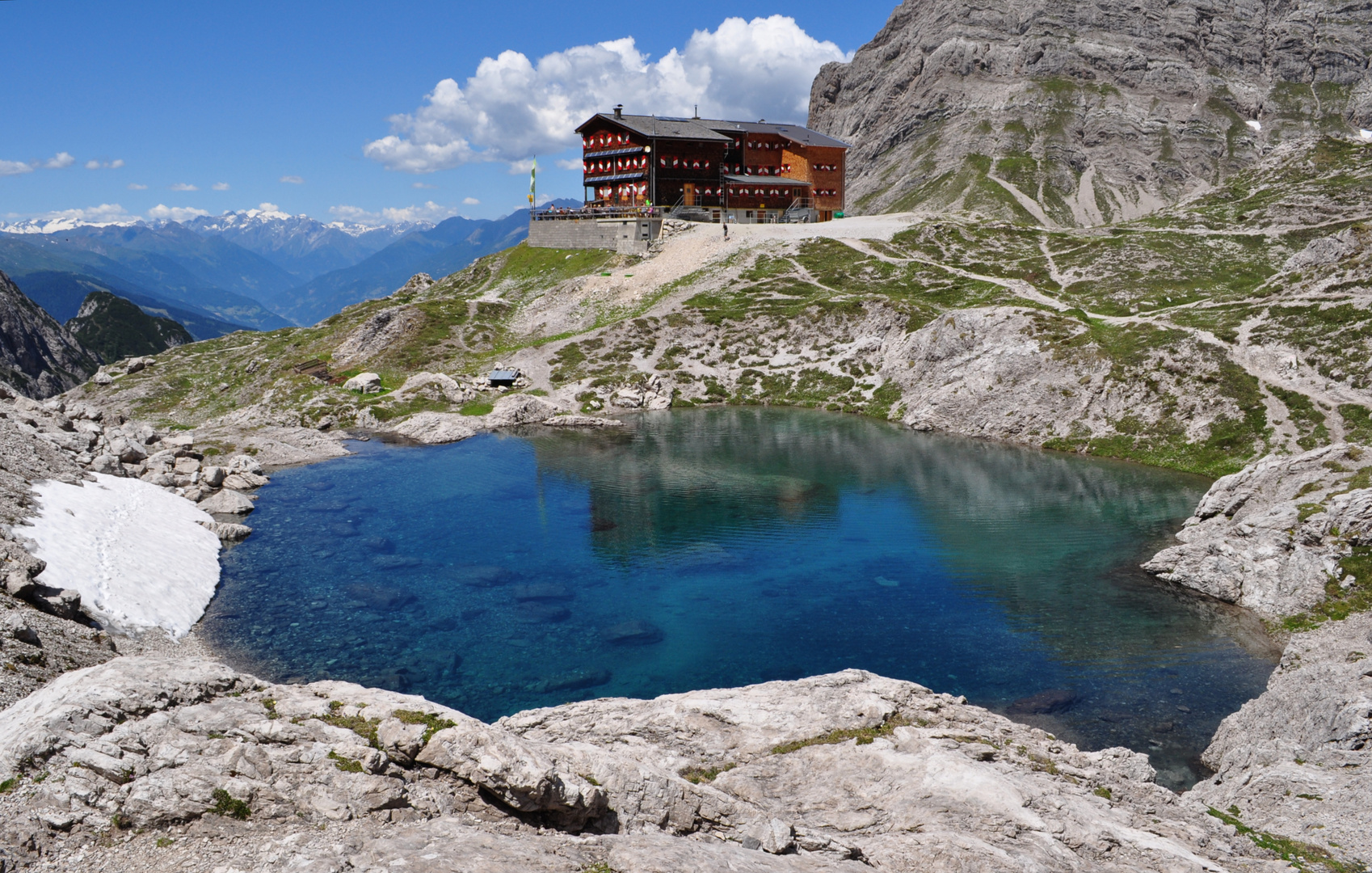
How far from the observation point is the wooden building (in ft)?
546

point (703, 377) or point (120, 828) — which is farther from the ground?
point (703, 377)

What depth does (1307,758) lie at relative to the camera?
32.7m

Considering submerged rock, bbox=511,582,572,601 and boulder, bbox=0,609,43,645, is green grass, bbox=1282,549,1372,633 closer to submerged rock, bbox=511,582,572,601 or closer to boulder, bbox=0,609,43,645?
submerged rock, bbox=511,582,572,601

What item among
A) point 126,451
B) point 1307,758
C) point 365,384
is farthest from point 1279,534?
point 365,384

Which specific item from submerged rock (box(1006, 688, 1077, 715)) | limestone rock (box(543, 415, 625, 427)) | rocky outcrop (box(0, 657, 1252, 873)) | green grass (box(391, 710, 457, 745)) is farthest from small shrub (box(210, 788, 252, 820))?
limestone rock (box(543, 415, 625, 427))

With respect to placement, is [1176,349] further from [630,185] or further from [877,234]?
[630,185]

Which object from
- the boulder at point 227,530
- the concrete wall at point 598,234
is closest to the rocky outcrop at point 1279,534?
the boulder at point 227,530

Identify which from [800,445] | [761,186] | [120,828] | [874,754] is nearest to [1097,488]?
[800,445]

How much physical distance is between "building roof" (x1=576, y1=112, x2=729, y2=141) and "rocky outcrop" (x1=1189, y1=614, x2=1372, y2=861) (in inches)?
5775

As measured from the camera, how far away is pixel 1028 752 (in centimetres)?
3134

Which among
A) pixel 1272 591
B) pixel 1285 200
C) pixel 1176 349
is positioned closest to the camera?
pixel 1272 591

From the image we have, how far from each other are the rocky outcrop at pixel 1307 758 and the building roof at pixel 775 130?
159235 mm

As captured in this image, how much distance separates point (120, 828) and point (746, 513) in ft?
195

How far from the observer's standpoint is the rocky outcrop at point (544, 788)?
18.3 metres
